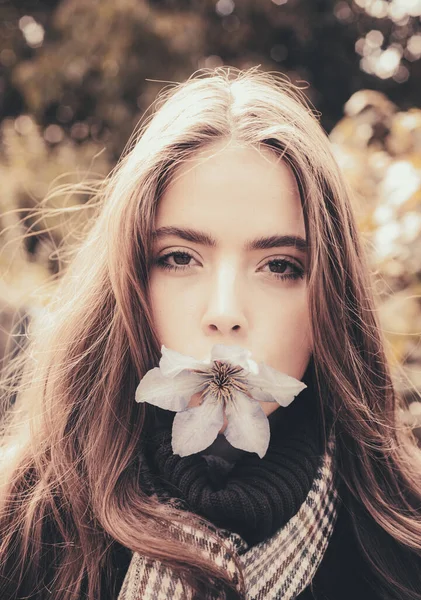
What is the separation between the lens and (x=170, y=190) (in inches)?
44.2

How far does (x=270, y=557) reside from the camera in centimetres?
108

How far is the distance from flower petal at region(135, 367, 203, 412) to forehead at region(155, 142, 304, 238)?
10.4 inches

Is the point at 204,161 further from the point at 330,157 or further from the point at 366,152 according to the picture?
the point at 366,152

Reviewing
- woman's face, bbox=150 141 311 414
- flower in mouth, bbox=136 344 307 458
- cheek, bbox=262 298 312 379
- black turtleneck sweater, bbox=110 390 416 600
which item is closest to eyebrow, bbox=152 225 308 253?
woman's face, bbox=150 141 311 414

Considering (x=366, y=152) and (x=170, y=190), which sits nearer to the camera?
(x=170, y=190)

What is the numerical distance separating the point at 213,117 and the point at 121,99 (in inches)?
163

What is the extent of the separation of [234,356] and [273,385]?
80 mm

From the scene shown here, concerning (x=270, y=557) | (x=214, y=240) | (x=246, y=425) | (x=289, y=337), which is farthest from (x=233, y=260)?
(x=270, y=557)

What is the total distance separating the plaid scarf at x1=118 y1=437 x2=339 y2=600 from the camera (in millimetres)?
1012

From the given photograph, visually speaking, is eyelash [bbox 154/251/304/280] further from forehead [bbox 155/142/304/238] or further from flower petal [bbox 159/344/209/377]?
flower petal [bbox 159/344/209/377]

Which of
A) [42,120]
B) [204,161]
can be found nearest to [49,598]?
[204,161]

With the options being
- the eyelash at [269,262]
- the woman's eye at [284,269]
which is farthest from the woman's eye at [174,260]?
the woman's eye at [284,269]

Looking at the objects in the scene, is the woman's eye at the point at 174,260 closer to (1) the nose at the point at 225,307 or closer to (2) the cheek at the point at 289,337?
(1) the nose at the point at 225,307

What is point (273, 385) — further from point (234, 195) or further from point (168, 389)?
point (234, 195)
